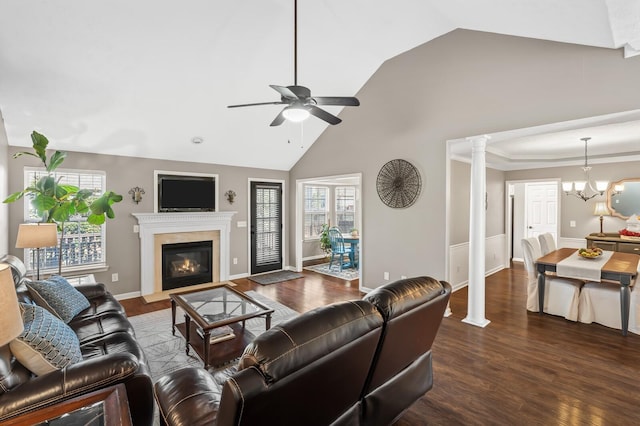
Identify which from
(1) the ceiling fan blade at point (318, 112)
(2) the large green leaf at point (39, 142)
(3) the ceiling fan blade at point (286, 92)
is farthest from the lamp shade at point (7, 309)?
(2) the large green leaf at point (39, 142)

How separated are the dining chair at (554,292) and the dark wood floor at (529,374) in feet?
0.45

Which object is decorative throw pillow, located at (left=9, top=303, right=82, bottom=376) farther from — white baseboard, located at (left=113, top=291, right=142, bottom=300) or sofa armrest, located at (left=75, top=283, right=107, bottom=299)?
white baseboard, located at (left=113, top=291, right=142, bottom=300)

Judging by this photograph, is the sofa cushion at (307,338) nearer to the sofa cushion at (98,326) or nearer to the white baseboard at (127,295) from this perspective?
the sofa cushion at (98,326)

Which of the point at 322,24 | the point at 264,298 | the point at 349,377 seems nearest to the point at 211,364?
the point at 349,377

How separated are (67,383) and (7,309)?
1.80 feet

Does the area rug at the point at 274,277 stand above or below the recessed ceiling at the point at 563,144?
below

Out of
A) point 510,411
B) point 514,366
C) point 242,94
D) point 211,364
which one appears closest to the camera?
point 510,411

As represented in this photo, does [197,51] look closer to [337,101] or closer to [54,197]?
[337,101]

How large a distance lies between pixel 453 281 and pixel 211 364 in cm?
394

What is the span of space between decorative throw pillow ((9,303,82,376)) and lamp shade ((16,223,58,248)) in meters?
1.99

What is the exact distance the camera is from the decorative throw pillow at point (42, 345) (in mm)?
1650

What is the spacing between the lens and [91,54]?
321 cm

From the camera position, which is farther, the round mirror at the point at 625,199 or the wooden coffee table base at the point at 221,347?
the round mirror at the point at 625,199

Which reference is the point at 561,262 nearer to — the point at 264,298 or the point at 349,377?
the point at 349,377
